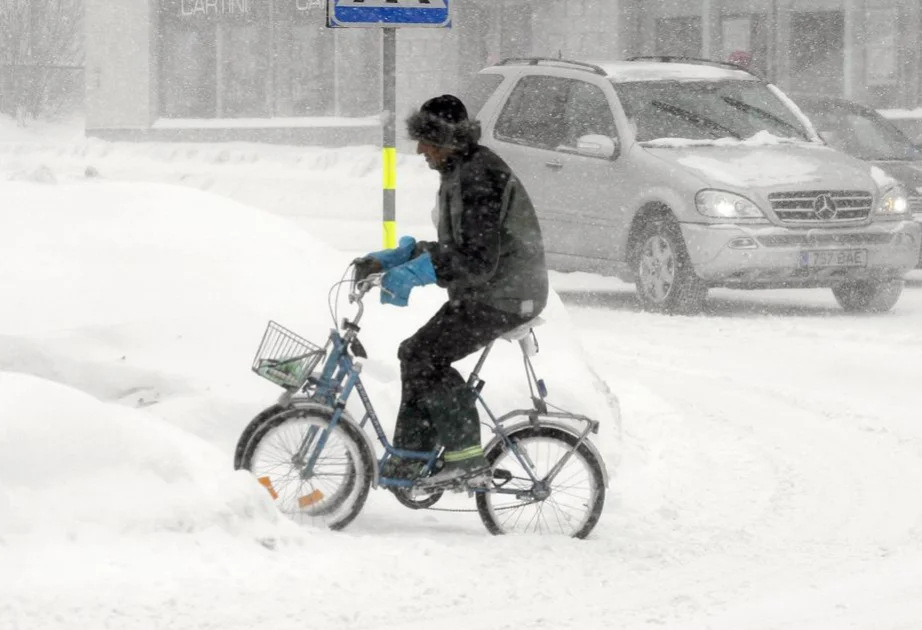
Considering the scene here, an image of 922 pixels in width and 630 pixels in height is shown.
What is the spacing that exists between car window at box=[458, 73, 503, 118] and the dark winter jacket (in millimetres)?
9537

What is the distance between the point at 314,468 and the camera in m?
6.79

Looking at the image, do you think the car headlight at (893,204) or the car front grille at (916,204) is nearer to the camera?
the car headlight at (893,204)

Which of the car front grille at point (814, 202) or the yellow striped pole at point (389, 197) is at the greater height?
the yellow striped pole at point (389, 197)

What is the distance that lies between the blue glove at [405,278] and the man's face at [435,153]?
331 millimetres

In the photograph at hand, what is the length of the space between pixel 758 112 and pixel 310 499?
9507mm

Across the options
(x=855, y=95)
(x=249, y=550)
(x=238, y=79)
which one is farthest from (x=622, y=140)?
(x=238, y=79)

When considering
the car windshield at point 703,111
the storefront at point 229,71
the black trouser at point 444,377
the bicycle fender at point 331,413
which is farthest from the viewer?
the storefront at point 229,71

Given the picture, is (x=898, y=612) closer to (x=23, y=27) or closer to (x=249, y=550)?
(x=249, y=550)

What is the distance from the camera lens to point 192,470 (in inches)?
249

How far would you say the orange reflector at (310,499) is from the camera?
6.80 m

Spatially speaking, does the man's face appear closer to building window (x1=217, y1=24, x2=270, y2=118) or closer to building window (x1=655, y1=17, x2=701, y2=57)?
building window (x1=655, y1=17, x2=701, y2=57)

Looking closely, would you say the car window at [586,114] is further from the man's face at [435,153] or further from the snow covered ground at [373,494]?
the man's face at [435,153]

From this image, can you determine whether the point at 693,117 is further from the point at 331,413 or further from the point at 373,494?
the point at 331,413

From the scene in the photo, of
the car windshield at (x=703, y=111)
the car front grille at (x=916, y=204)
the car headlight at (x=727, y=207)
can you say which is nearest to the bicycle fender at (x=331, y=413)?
the car headlight at (x=727, y=207)
